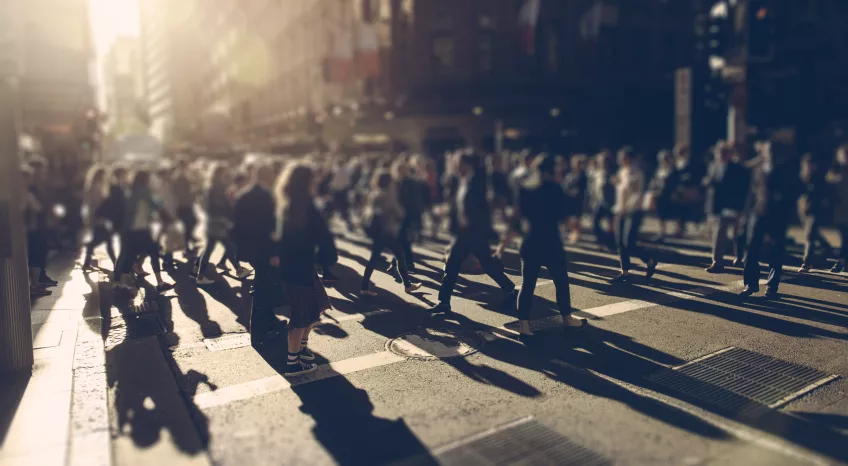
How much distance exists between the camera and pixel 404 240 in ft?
34.1

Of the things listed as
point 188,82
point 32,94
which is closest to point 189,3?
point 188,82

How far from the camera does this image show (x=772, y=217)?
27.5 ft

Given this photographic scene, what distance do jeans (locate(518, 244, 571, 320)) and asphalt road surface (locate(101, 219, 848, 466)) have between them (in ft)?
1.17

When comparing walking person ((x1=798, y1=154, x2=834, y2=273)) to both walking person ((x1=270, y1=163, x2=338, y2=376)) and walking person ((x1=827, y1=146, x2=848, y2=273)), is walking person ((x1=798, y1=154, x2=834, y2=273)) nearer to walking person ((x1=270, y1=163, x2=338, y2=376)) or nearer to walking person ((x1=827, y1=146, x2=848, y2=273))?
walking person ((x1=827, y1=146, x2=848, y2=273))

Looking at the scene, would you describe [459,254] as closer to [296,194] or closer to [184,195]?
[296,194]

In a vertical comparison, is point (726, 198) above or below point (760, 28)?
below

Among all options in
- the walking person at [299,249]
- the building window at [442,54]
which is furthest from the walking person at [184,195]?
the building window at [442,54]

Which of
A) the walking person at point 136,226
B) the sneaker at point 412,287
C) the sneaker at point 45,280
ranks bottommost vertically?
the sneaker at point 412,287

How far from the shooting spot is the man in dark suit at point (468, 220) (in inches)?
294

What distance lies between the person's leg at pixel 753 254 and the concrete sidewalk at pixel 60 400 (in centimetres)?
730

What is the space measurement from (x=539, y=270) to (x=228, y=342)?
10.8 feet

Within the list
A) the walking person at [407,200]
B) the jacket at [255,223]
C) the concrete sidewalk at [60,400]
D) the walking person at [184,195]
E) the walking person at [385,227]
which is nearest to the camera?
the concrete sidewalk at [60,400]

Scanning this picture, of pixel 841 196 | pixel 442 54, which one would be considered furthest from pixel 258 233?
pixel 442 54

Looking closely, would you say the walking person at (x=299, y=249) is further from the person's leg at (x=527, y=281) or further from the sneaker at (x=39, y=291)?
the sneaker at (x=39, y=291)
